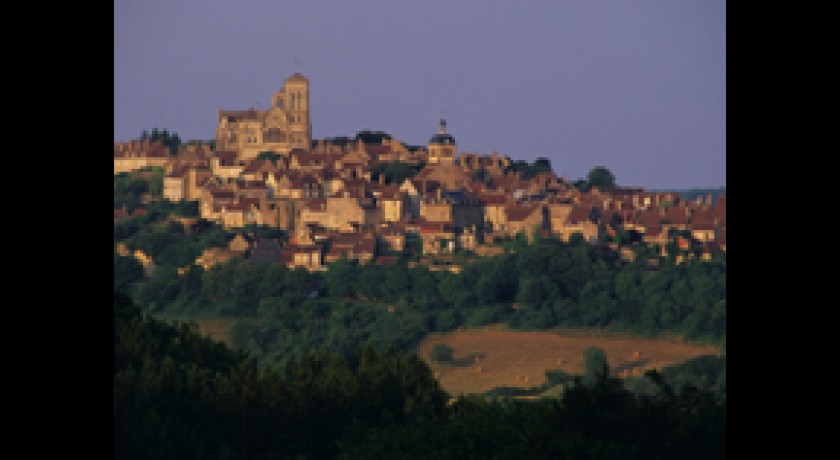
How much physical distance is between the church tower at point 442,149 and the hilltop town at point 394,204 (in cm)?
6

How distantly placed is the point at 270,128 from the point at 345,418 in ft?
184

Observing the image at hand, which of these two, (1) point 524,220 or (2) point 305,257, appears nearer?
(2) point 305,257

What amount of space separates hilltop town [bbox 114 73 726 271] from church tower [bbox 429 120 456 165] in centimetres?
6

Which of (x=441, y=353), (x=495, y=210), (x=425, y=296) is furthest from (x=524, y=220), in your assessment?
(x=441, y=353)

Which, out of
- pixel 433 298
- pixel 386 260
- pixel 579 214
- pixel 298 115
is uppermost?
pixel 298 115

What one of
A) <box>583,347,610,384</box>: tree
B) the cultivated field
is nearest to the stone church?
the cultivated field

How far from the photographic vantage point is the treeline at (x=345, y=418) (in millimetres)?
18219

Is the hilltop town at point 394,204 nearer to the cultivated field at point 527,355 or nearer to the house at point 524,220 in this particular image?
the house at point 524,220

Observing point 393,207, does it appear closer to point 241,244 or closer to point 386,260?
point 241,244

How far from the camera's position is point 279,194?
65.6 metres

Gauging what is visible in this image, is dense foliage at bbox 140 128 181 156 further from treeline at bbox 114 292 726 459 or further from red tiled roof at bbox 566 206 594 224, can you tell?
treeline at bbox 114 292 726 459

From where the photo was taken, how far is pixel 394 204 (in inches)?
2539

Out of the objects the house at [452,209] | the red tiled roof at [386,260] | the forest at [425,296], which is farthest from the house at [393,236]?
the red tiled roof at [386,260]
